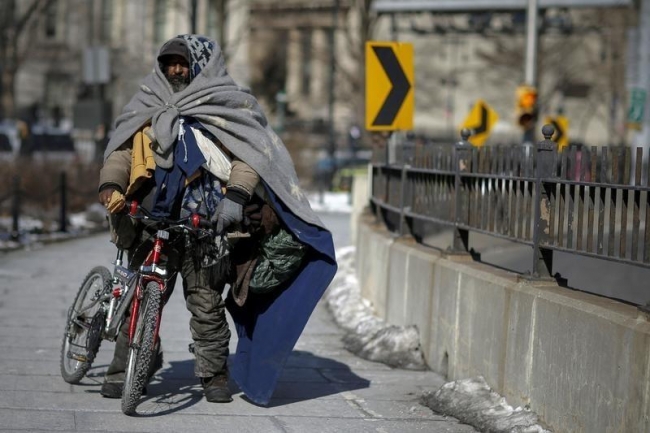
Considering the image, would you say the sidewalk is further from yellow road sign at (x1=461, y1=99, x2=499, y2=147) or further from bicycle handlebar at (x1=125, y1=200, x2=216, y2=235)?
yellow road sign at (x1=461, y1=99, x2=499, y2=147)

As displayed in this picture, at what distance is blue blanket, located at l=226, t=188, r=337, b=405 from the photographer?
7.48 metres

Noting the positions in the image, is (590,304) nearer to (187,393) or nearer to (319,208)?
(187,393)

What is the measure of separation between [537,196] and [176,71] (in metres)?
2.14

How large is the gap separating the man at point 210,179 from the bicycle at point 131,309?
0.13m

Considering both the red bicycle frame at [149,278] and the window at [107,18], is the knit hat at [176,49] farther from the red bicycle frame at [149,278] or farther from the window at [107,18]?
the window at [107,18]

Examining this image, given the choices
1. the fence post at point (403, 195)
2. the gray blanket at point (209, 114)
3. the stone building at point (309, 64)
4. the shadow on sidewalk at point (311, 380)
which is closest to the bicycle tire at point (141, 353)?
the gray blanket at point (209, 114)

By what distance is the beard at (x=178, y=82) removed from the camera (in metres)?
7.23

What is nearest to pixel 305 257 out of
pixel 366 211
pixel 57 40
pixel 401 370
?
pixel 401 370

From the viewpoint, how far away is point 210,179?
7277mm

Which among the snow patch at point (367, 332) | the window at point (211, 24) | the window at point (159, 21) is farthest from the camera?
the window at point (159, 21)

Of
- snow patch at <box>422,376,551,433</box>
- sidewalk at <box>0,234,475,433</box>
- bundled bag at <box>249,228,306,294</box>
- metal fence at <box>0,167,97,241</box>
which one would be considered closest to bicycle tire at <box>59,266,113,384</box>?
sidewalk at <box>0,234,475,433</box>

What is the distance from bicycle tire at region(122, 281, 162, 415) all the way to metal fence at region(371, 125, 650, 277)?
212cm

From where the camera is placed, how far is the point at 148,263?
23.4 ft

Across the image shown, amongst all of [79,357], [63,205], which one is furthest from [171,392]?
[63,205]
